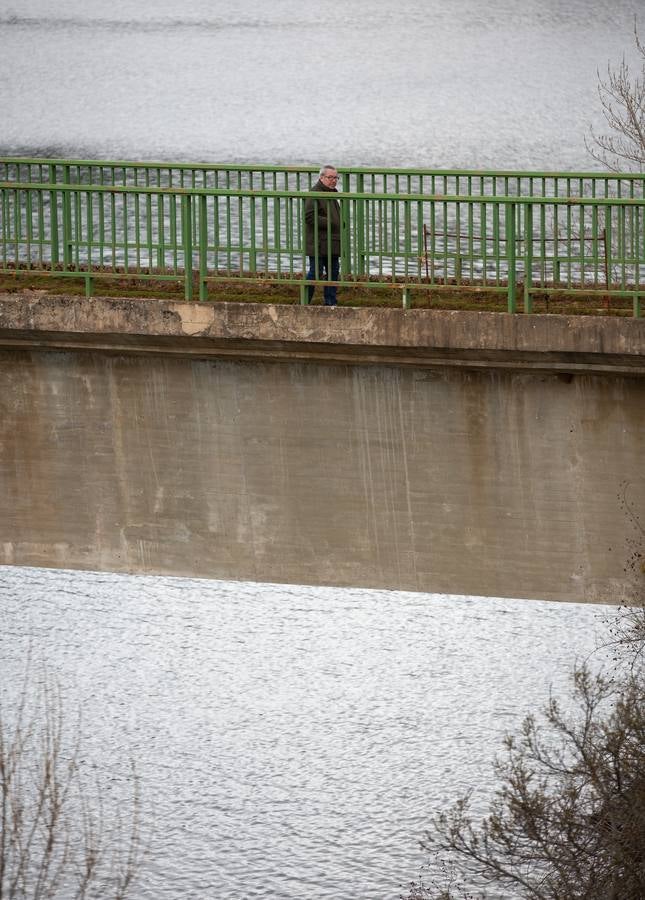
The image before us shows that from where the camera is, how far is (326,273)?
14789 millimetres

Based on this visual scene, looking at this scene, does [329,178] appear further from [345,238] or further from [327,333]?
[327,333]

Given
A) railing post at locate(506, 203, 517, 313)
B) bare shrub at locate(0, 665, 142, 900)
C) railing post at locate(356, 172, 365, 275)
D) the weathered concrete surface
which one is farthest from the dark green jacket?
bare shrub at locate(0, 665, 142, 900)

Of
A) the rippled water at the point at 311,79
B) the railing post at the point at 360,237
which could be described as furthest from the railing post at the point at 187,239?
the rippled water at the point at 311,79

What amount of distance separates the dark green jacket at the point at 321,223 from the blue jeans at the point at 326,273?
9cm

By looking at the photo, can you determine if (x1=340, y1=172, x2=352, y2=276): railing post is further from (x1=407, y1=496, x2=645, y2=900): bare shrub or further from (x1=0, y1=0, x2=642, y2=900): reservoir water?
(x1=0, y1=0, x2=642, y2=900): reservoir water

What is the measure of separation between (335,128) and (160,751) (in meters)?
29.5

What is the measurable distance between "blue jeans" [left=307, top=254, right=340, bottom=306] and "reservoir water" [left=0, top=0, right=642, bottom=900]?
1699 cm

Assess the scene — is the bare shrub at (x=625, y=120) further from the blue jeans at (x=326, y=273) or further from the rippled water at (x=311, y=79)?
the blue jeans at (x=326, y=273)

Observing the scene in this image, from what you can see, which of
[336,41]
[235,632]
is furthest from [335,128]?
[235,632]

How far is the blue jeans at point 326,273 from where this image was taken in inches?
539

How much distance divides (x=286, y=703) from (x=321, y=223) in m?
28.0

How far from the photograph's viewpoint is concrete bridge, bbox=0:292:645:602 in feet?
42.7

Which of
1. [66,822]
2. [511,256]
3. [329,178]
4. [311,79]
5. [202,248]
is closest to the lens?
[511,256]

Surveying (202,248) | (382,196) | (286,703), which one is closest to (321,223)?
(382,196)
